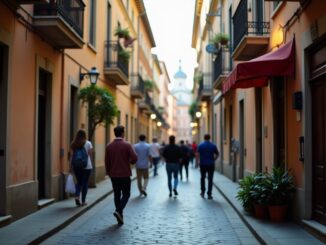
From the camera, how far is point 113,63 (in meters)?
21.5

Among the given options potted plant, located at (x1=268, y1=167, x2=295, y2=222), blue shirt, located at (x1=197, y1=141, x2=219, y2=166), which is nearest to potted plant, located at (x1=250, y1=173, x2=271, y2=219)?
potted plant, located at (x1=268, y1=167, x2=295, y2=222)

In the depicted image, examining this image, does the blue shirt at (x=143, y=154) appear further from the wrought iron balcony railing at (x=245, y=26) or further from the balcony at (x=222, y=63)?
the balcony at (x=222, y=63)

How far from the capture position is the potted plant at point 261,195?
10398mm

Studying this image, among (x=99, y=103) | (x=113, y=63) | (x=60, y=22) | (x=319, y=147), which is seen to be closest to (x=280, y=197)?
(x=319, y=147)

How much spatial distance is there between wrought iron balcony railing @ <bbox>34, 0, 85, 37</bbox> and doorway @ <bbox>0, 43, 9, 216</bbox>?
6.63 feet

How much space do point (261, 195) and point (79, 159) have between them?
4400 mm

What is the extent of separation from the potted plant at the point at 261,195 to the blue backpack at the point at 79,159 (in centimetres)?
404

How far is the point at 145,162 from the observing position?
16.6 metres

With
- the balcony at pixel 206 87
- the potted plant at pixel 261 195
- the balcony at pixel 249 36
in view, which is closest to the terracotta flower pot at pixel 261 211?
the potted plant at pixel 261 195

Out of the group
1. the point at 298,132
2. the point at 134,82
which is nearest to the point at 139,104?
the point at 134,82

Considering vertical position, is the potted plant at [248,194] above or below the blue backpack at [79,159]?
below

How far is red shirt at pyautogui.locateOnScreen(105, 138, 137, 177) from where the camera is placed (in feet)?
35.3

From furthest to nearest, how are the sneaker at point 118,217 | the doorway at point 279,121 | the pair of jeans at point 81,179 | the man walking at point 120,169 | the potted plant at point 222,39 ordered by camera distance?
the potted plant at point 222,39
the pair of jeans at point 81,179
the doorway at point 279,121
the man walking at point 120,169
the sneaker at point 118,217

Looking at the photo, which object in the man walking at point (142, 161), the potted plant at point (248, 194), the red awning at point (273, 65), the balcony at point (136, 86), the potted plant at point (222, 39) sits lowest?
the potted plant at point (248, 194)
